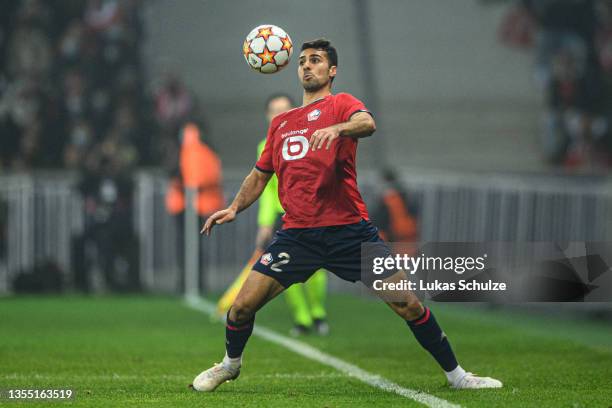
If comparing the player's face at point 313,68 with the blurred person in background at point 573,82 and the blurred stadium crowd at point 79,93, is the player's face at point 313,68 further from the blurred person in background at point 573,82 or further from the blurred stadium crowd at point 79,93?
the blurred person in background at point 573,82

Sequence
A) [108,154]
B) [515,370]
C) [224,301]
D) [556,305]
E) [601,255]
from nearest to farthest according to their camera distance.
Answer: [515,370] → [601,255] → [224,301] → [556,305] → [108,154]

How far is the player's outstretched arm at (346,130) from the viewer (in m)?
6.15

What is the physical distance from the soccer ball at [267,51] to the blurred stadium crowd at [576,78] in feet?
47.6

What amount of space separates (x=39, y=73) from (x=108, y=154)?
9.45 ft

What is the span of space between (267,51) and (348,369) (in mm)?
2298

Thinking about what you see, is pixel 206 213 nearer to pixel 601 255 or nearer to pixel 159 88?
pixel 159 88

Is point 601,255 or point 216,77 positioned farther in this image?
point 216,77

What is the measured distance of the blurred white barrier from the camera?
16.8m

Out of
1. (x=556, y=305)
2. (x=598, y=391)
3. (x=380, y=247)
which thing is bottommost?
(x=556, y=305)

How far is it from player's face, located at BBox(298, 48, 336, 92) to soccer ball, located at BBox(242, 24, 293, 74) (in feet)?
1.46

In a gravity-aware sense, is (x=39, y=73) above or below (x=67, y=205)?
above

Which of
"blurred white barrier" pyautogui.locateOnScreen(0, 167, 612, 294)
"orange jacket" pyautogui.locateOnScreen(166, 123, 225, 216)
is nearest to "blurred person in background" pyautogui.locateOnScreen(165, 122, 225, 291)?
"orange jacket" pyautogui.locateOnScreen(166, 123, 225, 216)

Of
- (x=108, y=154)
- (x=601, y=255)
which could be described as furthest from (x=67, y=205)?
(x=601, y=255)

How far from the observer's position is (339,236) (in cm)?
682
